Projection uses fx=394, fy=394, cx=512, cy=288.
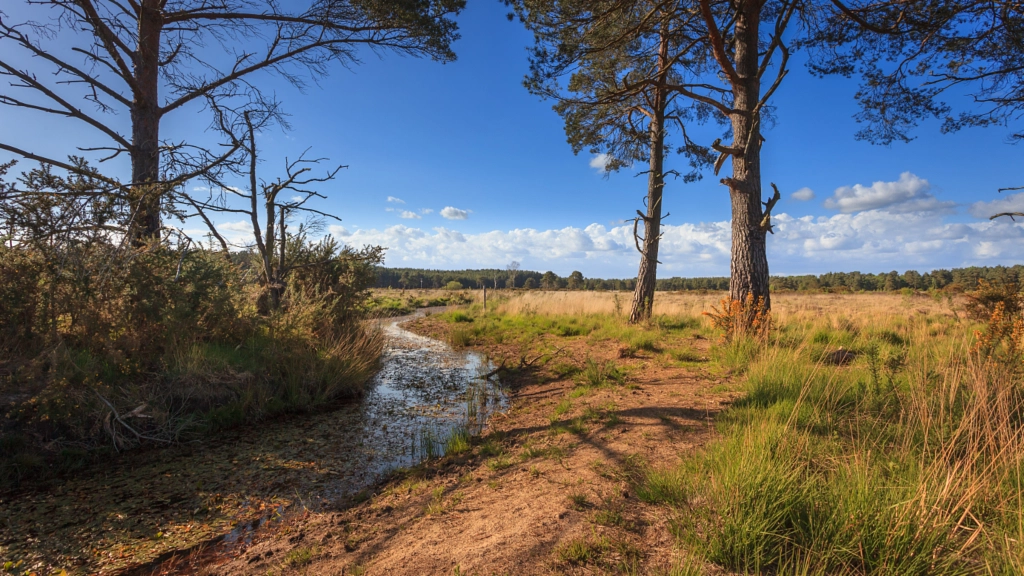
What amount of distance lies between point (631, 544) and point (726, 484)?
633mm

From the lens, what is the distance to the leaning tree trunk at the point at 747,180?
7230 millimetres

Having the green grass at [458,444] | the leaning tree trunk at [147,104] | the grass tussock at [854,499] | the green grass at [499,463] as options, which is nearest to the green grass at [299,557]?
the green grass at [499,463]

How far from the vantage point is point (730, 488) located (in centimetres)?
216

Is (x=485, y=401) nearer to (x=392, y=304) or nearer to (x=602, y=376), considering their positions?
(x=602, y=376)

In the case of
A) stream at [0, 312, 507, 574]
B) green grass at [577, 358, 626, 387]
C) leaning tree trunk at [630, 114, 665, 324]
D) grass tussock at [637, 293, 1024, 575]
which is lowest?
stream at [0, 312, 507, 574]

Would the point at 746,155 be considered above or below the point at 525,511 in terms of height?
above

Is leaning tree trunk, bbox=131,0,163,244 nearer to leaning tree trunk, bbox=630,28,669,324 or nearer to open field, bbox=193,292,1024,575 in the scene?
open field, bbox=193,292,1024,575

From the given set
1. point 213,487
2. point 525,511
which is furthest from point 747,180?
point 213,487

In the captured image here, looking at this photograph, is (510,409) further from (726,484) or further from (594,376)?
(726,484)

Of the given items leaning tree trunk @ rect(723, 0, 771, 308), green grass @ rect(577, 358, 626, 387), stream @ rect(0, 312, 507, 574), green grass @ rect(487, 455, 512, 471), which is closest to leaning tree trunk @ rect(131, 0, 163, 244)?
stream @ rect(0, 312, 507, 574)

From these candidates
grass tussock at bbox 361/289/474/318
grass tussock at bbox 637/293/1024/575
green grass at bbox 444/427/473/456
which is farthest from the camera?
grass tussock at bbox 361/289/474/318

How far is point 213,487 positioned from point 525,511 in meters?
3.03

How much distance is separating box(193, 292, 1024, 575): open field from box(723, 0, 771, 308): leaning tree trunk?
92.9 inches

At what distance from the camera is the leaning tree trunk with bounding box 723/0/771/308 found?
7230 millimetres
